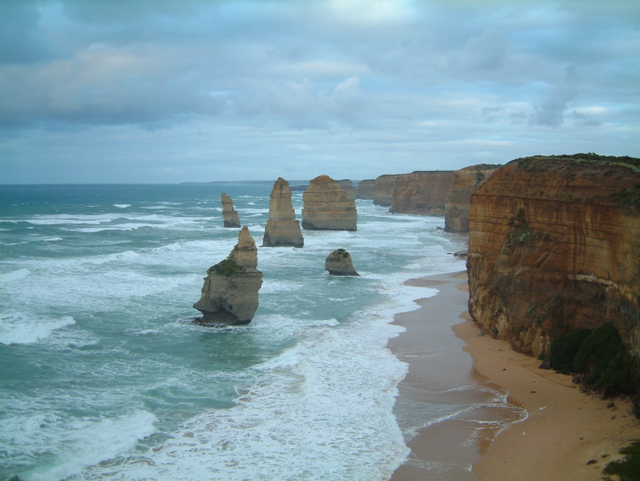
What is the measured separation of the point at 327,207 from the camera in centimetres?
6206

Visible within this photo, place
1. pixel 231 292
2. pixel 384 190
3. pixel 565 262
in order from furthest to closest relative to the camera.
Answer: pixel 384 190 < pixel 231 292 < pixel 565 262

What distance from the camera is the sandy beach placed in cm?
1142

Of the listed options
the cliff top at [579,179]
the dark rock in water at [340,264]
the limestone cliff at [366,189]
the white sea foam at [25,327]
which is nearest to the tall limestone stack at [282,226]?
the dark rock in water at [340,264]

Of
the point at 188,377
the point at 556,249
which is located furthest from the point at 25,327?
the point at 556,249

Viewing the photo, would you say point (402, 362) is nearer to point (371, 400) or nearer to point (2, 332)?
point (371, 400)

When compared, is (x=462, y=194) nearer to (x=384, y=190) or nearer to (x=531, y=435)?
(x=531, y=435)

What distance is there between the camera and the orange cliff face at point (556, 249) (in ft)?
48.4

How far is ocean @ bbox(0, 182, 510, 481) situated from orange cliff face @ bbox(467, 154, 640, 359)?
433cm

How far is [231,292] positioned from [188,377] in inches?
236

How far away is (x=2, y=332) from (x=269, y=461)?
13888 mm

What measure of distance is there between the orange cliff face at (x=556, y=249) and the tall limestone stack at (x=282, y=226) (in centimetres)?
2606

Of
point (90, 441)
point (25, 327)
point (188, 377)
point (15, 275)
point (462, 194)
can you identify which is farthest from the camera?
point (462, 194)

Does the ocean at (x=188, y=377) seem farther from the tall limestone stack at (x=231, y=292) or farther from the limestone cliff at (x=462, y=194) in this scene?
the limestone cliff at (x=462, y=194)

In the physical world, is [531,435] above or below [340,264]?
below
